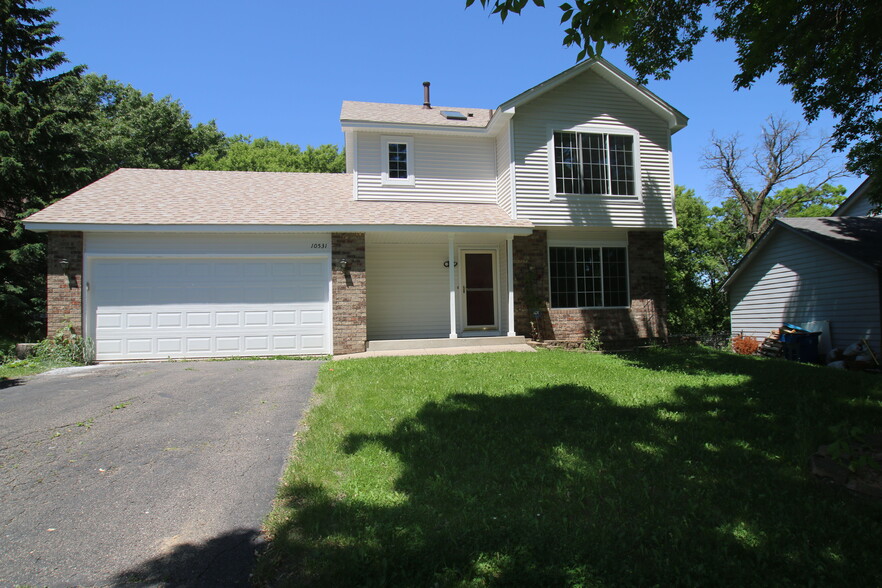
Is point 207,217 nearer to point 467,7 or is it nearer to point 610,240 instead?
point 467,7

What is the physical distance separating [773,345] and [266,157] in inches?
1045

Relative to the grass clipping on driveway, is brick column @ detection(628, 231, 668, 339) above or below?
above

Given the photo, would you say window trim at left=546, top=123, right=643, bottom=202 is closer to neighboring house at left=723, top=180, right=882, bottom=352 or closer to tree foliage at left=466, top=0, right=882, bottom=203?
tree foliage at left=466, top=0, right=882, bottom=203

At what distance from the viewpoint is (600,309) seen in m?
13.0

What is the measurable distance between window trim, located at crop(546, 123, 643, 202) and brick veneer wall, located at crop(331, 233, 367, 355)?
5151 millimetres

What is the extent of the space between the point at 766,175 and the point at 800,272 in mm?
15248

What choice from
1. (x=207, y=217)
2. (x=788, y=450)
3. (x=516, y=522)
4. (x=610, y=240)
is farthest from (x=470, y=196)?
(x=516, y=522)

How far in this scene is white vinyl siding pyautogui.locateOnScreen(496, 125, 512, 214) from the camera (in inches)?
488

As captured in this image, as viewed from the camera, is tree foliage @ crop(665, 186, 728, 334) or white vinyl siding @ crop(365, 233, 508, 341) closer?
white vinyl siding @ crop(365, 233, 508, 341)

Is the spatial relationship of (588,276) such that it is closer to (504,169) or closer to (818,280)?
(504,169)

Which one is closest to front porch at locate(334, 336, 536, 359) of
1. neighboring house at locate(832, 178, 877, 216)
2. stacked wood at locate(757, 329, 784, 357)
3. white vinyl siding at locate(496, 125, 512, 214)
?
Answer: white vinyl siding at locate(496, 125, 512, 214)

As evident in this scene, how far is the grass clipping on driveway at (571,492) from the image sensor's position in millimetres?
2697

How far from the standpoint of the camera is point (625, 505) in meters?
3.32

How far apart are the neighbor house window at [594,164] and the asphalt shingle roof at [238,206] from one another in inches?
74.5
